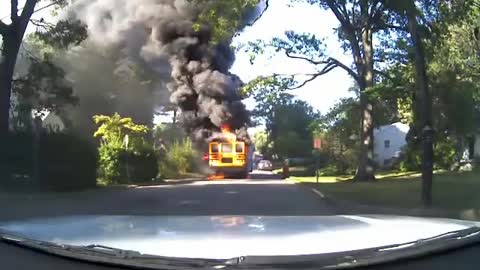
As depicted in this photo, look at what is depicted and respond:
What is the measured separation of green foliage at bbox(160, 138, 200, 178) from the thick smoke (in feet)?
5.46

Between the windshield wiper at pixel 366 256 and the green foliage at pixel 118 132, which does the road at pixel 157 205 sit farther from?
the green foliage at pixel 118 132

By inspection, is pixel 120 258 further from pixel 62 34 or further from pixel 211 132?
pixel 211 132

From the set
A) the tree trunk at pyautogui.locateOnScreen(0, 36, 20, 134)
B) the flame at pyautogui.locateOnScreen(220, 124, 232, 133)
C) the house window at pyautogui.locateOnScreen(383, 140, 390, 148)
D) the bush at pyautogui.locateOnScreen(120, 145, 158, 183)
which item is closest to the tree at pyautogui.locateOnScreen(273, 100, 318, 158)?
the house window at pyautogui.locateOnScreen(383, 140, 390, 148)

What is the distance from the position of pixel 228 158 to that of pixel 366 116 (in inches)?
402

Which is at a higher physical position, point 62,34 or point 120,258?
point 62,34

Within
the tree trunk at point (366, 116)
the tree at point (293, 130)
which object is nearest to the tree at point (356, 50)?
the tree trunk at point (366, 116)

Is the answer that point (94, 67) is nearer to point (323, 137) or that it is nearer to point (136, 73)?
point (136, 73)

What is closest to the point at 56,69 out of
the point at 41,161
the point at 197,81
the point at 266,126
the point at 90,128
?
the point at 41,161

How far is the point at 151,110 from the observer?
168 feet

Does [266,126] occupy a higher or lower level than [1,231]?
higher

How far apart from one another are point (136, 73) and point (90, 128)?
29.4ft

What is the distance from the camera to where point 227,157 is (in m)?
42.6

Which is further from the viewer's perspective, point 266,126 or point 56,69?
point 266,126

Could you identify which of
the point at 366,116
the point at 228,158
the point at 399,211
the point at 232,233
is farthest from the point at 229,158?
the point at 232,233
